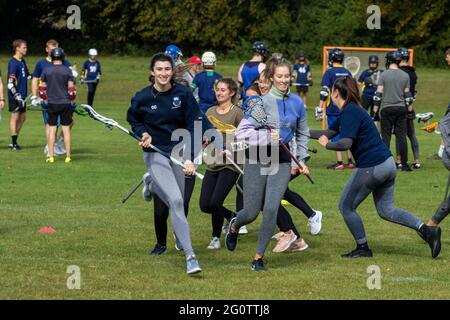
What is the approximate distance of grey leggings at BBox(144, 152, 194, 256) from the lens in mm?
9281

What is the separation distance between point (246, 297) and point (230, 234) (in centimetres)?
224

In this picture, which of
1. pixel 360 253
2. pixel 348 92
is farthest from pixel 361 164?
pixel 360 253

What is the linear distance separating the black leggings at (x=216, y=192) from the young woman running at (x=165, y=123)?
1.19 m

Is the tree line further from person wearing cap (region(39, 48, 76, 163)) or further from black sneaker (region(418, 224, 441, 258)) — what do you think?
black sneaker (region(418, 224, 441, 258))

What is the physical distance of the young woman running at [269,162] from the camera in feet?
31.1

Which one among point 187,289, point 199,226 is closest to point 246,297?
point 187,289

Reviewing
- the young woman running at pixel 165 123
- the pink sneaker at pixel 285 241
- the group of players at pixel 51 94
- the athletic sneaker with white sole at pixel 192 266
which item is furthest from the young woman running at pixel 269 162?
the group of players at pixel 51 94

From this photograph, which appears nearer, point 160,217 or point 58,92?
point 160,217

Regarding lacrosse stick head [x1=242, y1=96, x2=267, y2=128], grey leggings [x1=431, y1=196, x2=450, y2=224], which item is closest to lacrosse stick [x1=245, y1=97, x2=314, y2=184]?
lacrosse stick head [x1=242, y1=96, x2=267, y2=128]

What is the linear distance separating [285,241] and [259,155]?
1.56m

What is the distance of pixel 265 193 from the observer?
9.57m

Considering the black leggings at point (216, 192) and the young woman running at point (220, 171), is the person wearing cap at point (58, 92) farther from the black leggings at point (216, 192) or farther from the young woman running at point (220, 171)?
the black leggings at point (216, 192)

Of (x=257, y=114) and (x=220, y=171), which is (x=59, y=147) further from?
(x=257, y=114)

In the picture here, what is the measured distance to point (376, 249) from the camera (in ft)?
35.7
